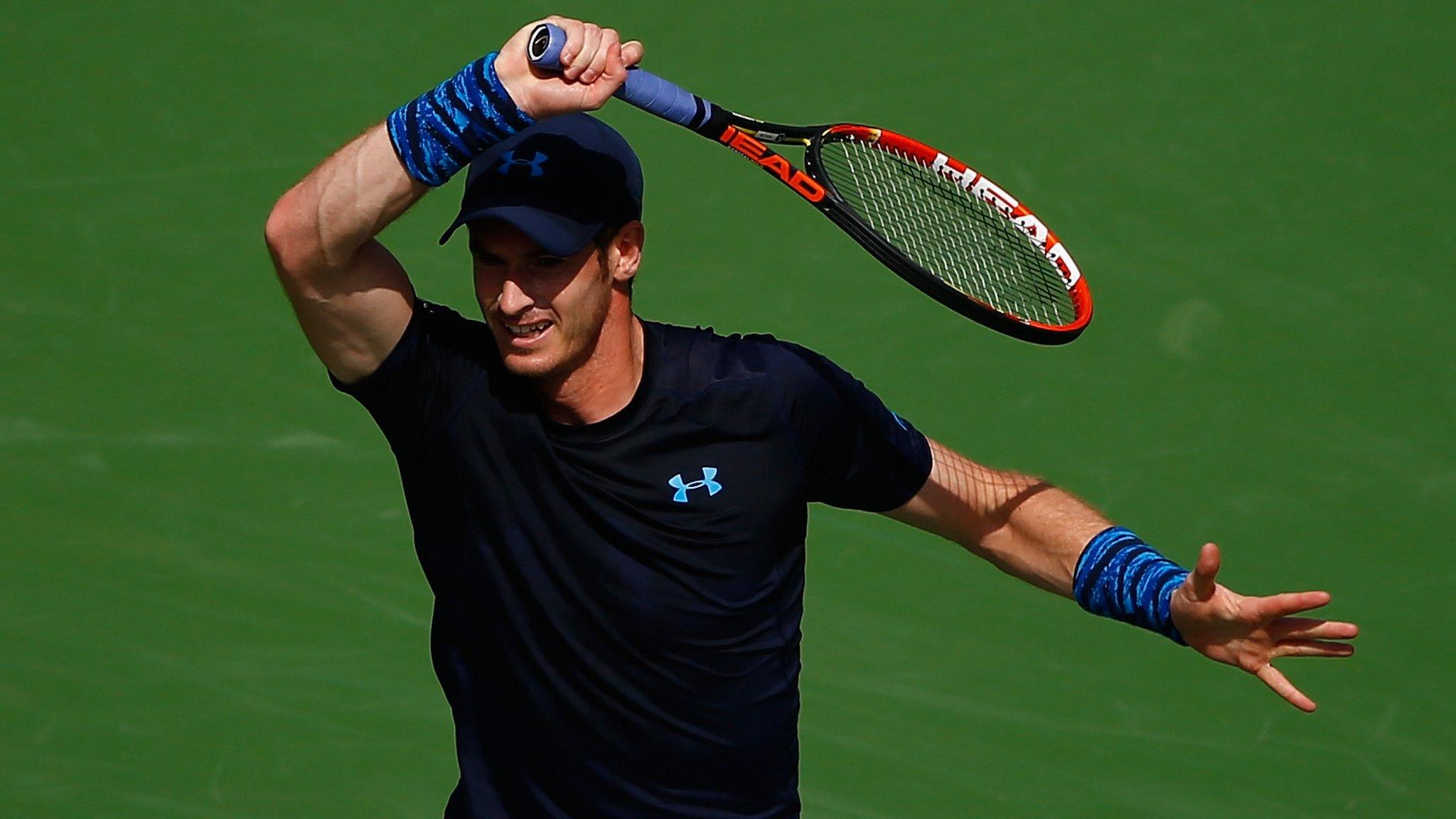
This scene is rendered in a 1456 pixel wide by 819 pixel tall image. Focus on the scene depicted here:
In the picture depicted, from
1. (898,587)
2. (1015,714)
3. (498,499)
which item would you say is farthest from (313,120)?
(498,499)

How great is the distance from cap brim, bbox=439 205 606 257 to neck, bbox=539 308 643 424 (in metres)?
0.23

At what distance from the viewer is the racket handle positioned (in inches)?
159

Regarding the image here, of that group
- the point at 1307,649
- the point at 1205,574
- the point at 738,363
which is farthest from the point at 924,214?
the point at 1307,649

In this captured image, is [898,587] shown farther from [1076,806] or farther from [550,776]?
[550,776]

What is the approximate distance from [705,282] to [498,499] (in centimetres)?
340

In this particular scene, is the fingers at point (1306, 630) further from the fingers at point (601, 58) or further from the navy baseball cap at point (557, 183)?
the fingers at point (601, 58)

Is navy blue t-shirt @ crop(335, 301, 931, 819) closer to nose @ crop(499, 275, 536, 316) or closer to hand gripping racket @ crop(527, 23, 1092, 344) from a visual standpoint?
nose @ crop(499, 275, 536, 316)

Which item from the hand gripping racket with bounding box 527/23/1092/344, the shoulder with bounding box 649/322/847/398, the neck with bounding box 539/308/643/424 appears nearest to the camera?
the neck with bounding box 539/308/643/424

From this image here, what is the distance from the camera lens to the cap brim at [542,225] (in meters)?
4.26

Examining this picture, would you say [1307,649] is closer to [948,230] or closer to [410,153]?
[948,230]

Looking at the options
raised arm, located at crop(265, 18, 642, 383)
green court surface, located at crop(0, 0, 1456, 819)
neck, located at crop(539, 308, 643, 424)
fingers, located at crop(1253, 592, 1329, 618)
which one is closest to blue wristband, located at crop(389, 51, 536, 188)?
Result: raised arm, located at crop(265, 18, 642, 383)

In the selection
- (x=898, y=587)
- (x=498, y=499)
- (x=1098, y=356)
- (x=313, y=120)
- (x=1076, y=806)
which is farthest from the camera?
(x=313, y=120)

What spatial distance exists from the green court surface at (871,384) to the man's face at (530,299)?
2712mm

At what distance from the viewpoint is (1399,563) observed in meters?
7.20
